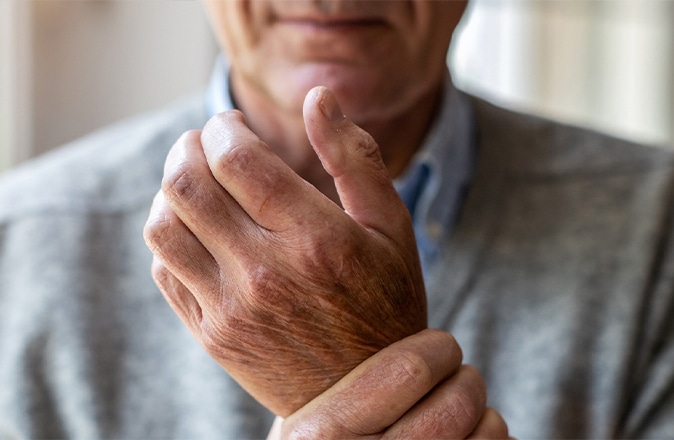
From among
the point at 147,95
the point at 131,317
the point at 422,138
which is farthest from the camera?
the point at 147,95

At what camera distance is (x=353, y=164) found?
1.38ft

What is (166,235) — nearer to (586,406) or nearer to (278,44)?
(278,44)

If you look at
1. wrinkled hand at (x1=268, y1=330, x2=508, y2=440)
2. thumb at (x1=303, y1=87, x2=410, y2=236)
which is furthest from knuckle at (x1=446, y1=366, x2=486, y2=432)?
thumb at (x1=303, y1=87, x2=410, y2=236)

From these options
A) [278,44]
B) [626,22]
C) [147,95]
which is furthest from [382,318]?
[626,22]

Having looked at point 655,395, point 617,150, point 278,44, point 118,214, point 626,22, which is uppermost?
point 278,44

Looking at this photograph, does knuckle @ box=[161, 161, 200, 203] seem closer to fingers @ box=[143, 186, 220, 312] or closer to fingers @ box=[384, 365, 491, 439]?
fingers @ box=[143, 186, 220, 312]

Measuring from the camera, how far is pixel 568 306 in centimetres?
83

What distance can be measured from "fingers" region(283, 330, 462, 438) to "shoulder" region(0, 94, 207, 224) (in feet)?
1.64

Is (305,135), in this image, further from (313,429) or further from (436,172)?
(313,429)

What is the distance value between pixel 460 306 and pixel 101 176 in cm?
45

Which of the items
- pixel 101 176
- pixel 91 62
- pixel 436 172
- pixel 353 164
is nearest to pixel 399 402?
pixel 353 164

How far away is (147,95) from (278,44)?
0.84 m

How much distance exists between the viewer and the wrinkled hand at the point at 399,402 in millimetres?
428

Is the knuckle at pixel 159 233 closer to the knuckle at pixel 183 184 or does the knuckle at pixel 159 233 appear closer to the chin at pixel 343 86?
the knuckle at pixel 183 184
